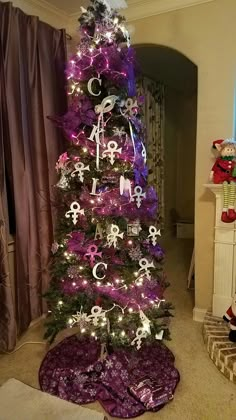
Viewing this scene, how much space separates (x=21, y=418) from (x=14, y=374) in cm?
38

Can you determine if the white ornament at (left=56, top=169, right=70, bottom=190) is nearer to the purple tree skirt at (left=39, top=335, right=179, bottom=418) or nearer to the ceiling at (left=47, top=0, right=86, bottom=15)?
the purple tree skirt at (left=39, top=335, right=179, bottom=418)

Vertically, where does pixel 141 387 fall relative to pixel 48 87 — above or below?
below

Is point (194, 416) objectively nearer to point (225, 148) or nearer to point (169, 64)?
point (225, 148)

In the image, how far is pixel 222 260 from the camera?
2271mm

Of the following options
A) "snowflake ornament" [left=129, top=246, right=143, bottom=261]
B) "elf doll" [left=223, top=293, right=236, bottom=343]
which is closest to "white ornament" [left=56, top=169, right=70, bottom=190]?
"snowflake ornament" [left=129, top=246, right=143, bottom=261]

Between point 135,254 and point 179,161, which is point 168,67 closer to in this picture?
point 179,161

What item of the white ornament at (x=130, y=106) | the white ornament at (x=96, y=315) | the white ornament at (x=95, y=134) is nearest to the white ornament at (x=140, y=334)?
the white ornament at (x=96, y=315)

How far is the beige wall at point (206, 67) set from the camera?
2.17 m

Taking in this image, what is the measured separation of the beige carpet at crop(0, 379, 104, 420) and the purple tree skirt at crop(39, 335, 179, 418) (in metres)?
0.06

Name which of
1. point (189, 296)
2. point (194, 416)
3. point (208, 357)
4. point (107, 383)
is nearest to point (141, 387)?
point (107, 383)

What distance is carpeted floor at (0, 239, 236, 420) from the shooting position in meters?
1.65

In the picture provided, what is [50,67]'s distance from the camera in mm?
2393

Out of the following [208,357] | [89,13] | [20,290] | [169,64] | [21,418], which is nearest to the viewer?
[21,418]

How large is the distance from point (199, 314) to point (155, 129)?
264cm
